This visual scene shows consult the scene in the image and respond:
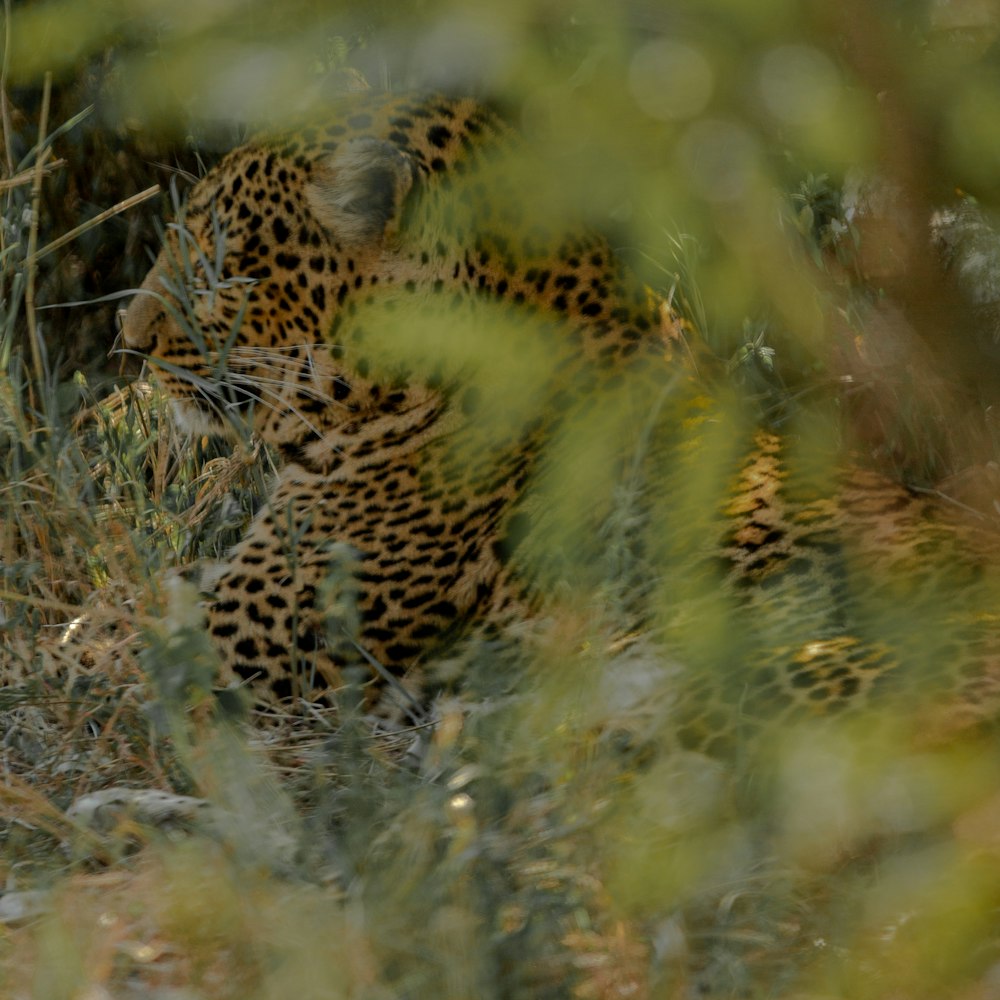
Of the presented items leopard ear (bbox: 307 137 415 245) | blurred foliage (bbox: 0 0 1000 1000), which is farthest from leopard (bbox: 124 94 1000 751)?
blurred foliage (bbox: 0 0 1000 1000)

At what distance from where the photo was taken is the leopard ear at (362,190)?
4.43 meters

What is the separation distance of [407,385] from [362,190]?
1.98 ft

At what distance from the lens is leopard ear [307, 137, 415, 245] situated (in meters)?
4.43

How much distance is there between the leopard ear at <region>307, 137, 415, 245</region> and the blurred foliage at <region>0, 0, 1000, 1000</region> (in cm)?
70

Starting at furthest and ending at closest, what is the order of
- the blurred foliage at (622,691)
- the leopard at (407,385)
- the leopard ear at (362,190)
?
the leopard ear at (362,190)
the leopard at (407,385)
the blurred foliage at (622,691)

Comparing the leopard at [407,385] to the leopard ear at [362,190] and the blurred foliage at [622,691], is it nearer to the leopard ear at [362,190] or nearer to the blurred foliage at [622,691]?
the leopard ear at [362,190]

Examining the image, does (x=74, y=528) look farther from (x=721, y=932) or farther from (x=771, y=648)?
(x=721, y=932)

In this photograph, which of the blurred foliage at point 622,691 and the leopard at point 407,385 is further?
the leopard at point 407,385

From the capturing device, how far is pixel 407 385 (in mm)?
4586

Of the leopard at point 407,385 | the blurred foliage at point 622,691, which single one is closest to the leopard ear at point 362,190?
the leopard at point 407,385

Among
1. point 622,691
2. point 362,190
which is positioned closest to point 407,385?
point 362,190

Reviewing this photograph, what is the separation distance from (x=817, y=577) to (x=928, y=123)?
1622mm

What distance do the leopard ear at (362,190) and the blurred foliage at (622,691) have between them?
70 centimetres

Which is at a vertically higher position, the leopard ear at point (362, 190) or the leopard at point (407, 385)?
the leopard ear at point (362, 190)
